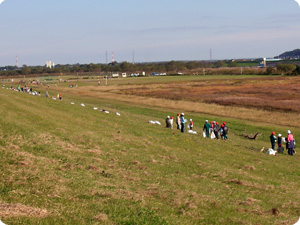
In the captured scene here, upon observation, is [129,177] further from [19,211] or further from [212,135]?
[212,135]

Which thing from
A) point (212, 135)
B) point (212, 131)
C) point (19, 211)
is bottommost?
point (212, 135)

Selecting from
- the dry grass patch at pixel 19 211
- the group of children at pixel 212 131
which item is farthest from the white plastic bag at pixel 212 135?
the dry grass patch at pixel 19 211

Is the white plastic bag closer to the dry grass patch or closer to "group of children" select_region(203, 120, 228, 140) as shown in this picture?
"group of children" select_region(203, 120, 228, 140)

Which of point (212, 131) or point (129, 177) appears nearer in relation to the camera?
point (129, 177)

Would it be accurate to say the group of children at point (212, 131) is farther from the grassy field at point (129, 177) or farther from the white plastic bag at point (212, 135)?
the grassy field at point (129, 177)

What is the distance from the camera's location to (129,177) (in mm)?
14125

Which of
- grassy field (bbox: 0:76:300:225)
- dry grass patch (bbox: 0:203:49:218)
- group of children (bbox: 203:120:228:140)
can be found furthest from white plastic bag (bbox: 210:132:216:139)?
dry grass patch (bbox: 0:203:49:218)

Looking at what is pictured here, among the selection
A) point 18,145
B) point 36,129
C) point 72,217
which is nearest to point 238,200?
point 72,217

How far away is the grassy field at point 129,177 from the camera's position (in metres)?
10.0

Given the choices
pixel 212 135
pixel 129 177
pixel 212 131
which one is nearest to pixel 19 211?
pixel 129 177

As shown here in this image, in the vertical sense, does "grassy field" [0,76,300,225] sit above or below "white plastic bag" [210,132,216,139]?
above

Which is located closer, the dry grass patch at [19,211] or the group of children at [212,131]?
the dry grass patch at [19,211]

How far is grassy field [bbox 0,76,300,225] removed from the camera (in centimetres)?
1002

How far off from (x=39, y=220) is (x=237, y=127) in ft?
106
